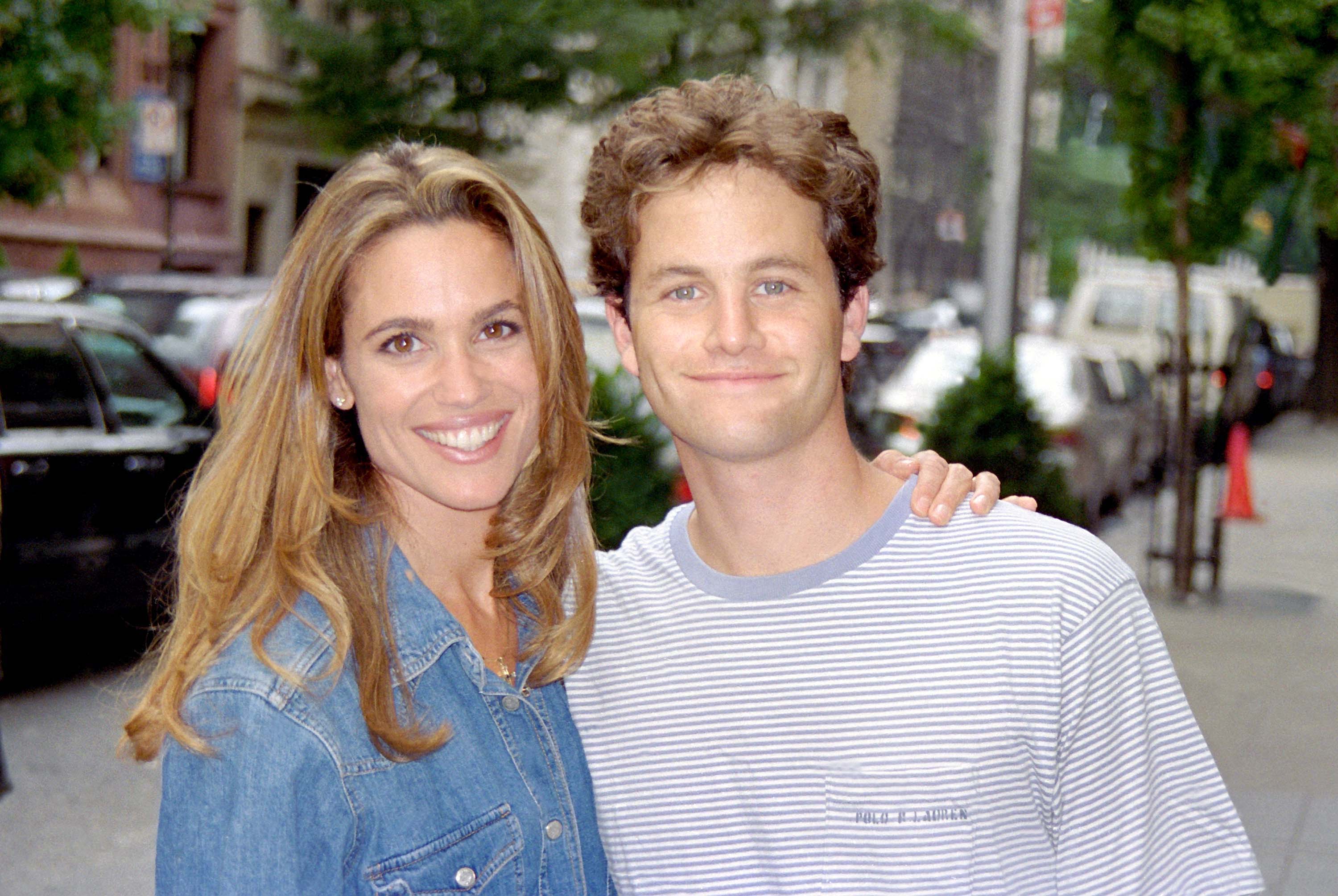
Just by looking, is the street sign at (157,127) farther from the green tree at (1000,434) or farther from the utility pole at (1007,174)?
the green tree at (1000,434)

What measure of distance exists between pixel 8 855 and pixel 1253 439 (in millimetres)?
23545

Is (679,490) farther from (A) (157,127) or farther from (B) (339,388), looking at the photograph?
(A) (157,127)

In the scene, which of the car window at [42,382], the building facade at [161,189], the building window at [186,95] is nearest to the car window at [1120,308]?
the building facade at [161,189]

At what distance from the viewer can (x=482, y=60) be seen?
13844mm

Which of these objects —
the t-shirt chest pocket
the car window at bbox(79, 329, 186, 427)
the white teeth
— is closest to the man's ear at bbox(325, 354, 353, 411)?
the white teeth

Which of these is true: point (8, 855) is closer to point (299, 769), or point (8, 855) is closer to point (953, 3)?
point (299, 769)

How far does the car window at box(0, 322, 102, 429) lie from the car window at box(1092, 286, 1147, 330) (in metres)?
17.2

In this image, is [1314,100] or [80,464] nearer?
[80,464]

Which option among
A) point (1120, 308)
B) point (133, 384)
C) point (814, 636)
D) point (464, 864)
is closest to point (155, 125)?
point (1120, 308)

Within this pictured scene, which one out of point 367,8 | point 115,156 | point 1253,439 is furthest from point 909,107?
point 367,8

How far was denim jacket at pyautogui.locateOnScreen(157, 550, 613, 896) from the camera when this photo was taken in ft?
6.89

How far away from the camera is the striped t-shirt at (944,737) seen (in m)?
2.21

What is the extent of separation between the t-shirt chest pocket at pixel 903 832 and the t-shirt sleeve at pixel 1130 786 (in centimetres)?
16

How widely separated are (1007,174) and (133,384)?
5.80 m
